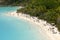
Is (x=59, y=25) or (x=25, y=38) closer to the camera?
(x=25, y=38)

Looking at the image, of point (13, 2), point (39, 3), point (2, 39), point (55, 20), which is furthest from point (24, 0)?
point (2, 39)

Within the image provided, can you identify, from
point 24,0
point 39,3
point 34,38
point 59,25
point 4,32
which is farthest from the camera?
point 24,0

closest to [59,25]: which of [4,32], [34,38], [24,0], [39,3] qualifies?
[34,38]

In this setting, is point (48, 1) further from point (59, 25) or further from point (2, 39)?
point (2, 39)

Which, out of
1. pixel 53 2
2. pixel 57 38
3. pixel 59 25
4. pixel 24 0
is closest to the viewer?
pixel 57 38

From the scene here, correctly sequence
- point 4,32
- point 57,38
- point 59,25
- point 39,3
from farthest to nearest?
point 39,3, point 4,32, point 59,25, point 57,38

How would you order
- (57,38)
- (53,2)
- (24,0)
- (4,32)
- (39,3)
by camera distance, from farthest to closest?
(24,0), (39,3), (53,2), (4,32), (57,38)

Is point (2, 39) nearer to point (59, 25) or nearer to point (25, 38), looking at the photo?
point (25, 38)

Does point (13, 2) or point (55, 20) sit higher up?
point (55, 20)

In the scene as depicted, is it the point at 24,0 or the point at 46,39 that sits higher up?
the point at 46,39

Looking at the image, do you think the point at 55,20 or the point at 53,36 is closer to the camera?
the point at 53,36
